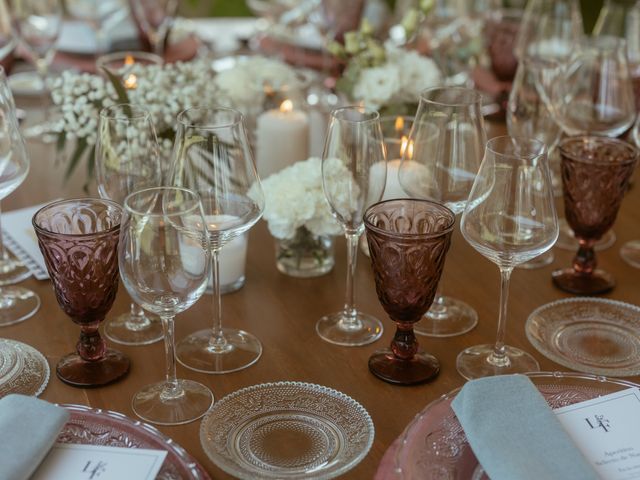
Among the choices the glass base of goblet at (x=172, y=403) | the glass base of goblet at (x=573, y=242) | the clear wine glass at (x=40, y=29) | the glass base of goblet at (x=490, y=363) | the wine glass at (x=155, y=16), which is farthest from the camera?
the wine glass at (x=155, y=16)

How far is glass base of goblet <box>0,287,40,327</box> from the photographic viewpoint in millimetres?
1226

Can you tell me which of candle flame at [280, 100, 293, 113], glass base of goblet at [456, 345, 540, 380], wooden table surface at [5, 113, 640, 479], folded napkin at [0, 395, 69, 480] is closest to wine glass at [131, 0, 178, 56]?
candle flame at [280, 100, 293, 113]

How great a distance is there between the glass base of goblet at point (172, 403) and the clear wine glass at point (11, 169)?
0.27 metres

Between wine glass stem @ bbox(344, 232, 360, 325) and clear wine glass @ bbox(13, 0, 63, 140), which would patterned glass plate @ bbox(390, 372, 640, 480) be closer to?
wine glass stem @ bbox(344, 232, 360, 325)

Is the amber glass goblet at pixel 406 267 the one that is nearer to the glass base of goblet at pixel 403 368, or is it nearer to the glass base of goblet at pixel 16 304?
the glass base of goblet at pixel 403 368

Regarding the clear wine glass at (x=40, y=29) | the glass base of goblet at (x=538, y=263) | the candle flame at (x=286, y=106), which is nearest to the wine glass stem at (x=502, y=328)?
the glass base of goblet at (x=538, y=263)

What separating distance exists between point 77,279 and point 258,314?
0.29 metres

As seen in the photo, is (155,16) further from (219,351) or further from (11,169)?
(219,351)

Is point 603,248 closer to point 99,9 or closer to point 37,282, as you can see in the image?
point 37,282

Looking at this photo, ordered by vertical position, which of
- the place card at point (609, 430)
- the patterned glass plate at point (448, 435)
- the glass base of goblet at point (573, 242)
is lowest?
the glass base of goblet at point (573, 242)

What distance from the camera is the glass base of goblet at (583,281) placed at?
52.1 inches

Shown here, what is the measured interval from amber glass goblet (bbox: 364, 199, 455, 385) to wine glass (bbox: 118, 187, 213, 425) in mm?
212

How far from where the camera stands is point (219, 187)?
1.12 metres

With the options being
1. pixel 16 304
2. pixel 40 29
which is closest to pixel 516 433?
pixel 16 304
